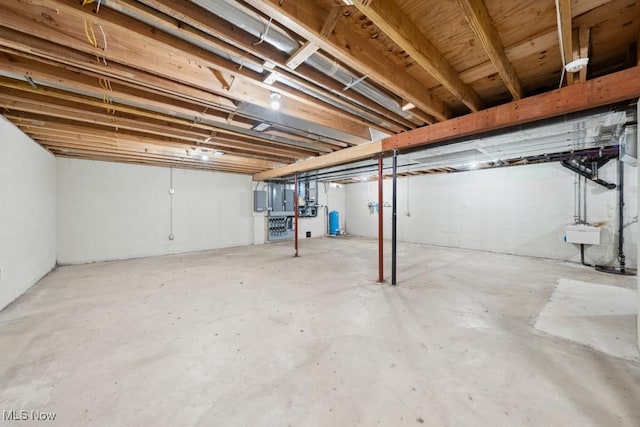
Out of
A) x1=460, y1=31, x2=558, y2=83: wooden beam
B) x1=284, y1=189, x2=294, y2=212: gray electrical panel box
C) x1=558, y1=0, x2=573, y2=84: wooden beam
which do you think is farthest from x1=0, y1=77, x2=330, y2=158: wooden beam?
x1=284, y1=189, x2=294, y2=212: gray electrical panel box

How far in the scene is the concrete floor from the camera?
1350 millimetres

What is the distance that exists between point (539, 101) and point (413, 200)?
218 inches

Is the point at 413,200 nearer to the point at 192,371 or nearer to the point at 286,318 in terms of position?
the point at 286,318

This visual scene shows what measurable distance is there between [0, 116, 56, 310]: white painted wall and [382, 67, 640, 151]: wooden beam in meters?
5.02

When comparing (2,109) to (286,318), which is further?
(2,109)

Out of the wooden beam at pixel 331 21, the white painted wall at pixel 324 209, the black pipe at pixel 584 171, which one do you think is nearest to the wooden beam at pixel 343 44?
the wooden beam at pixel 331 21

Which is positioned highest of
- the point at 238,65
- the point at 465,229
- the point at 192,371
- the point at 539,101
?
the point at 238,65

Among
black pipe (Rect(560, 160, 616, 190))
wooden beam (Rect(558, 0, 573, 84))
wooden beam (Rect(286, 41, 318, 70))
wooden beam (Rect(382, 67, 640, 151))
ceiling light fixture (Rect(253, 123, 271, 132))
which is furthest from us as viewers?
black pipe (Rect(560, 160, 616, 190))

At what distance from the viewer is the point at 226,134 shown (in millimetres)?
3676

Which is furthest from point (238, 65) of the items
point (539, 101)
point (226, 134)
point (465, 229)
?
point (465, 229)

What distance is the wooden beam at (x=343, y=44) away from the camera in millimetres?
1313

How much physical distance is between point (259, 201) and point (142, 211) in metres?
2.90

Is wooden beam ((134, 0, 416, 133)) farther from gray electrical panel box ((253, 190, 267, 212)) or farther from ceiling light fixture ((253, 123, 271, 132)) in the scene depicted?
gray electrical panel box ((253, 190, 267, 212))

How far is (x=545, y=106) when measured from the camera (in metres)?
2.18
